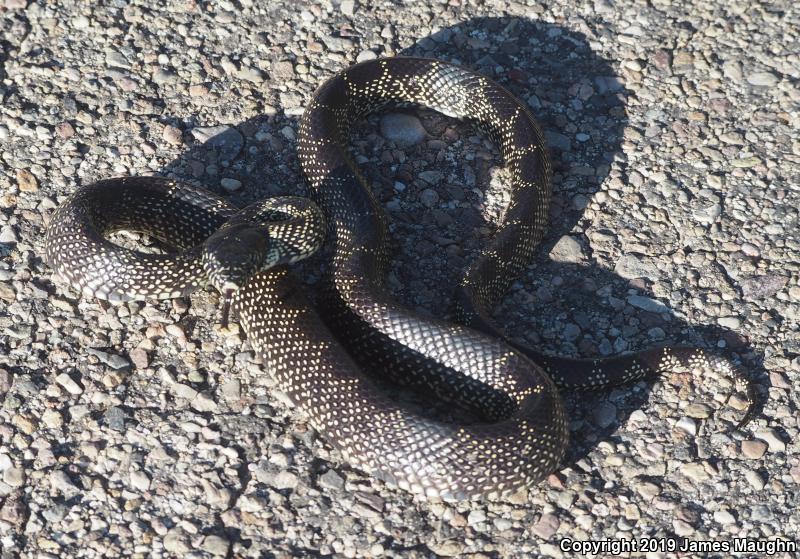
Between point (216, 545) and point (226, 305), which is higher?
point (226, 305)

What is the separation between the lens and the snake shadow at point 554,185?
815 cm

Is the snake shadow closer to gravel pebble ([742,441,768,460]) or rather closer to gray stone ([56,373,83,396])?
gravel pebble ([742,441,768,460])

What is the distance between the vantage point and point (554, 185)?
934 centimetres

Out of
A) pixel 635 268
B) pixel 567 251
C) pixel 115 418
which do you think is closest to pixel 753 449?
pixel 635 268

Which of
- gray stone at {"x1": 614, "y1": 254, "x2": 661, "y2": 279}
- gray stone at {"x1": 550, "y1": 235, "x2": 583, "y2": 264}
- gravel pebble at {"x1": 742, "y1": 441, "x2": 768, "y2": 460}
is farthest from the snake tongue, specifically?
gravel pebble at {"x1": 742, "y1": 441, "x2": 768, "y2": 460}

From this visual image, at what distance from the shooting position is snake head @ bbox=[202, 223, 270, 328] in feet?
24.1

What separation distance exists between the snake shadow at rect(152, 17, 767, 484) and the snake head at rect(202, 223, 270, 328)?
894 mm

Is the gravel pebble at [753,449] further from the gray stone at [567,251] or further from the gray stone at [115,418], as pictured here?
the gray stone at [115,418]

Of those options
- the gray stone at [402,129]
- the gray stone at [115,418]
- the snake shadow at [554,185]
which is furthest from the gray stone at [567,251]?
the gray stone at [115,418]

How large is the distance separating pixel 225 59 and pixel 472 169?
112 inches

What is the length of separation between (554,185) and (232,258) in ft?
11.4

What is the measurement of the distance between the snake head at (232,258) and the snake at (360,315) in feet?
0.04

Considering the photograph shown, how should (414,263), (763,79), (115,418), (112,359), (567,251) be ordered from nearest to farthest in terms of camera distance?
(115,418) → (112,359) → (414,263) → (567,251) → (763,79)

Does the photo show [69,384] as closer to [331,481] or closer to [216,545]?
[216,545]
